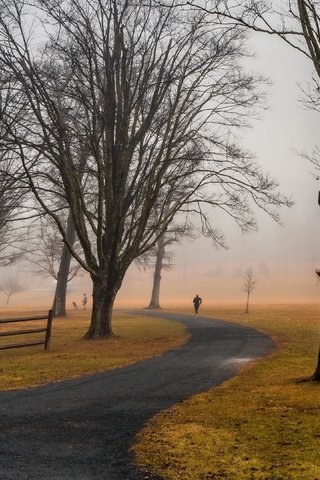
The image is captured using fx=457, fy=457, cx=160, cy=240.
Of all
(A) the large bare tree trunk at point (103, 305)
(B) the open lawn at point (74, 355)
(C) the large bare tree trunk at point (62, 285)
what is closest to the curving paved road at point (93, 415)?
(B) the open lawn at point (74, 355)

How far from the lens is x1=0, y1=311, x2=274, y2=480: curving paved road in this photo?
502cm

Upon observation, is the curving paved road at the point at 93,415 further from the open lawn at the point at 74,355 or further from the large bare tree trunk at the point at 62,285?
the large bare tree trunk at the point at 62,285

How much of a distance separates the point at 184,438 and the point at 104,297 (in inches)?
527

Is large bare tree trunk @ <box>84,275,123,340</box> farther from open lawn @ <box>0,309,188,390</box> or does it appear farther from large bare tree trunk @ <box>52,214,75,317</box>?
large bare tree trunk @ <box>52,214,75,317</box>

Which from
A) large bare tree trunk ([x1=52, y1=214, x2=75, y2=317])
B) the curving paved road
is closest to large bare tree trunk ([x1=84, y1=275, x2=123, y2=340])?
the curving paved road

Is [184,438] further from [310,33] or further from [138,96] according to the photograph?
[138,96]

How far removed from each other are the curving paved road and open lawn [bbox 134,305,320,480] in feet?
1.21

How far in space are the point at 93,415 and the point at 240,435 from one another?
242 cm

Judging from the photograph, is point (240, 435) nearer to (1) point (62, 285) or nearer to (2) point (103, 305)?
(2) point (103, 305)

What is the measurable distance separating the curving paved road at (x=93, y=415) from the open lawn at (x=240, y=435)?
0.37 metres

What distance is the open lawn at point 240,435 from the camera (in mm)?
4973

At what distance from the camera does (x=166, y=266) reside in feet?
160

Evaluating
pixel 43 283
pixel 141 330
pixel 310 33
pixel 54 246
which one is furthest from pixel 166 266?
pixel 43 283

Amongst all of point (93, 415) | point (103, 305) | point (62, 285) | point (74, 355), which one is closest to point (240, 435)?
point (93, 415)
